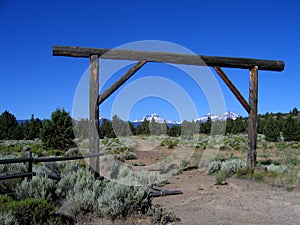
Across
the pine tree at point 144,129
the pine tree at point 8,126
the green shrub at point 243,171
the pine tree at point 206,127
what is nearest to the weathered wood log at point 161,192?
the green shrub at point 243,171

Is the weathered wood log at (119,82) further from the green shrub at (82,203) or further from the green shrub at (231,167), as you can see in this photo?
the green shrub at (231,167)

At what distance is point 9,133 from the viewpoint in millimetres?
31094

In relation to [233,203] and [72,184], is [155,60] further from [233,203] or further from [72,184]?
[233,203]

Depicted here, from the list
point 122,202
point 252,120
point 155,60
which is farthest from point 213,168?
point 122,202

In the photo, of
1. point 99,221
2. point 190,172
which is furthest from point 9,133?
point 99,221

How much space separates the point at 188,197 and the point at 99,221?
3.01 meters

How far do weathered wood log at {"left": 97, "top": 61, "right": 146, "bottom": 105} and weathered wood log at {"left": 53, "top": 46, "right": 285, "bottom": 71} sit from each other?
0.20 metres

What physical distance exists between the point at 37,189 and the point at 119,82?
3702 millimetres

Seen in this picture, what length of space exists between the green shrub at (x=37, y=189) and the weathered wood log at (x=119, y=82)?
2837 mm

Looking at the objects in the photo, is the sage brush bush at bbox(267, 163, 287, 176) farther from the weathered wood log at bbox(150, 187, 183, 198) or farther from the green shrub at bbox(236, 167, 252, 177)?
the weathered wood log at bbox(150, 187, 183, 198)

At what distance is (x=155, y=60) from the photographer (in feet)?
30.2

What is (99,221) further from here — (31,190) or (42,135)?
(42,135)

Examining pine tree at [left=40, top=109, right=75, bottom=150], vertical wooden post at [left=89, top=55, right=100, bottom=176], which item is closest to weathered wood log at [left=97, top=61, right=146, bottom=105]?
vertical wooden post at [left=89, top=55, right=100, bottom=176]

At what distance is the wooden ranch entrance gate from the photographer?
28.0 ft
